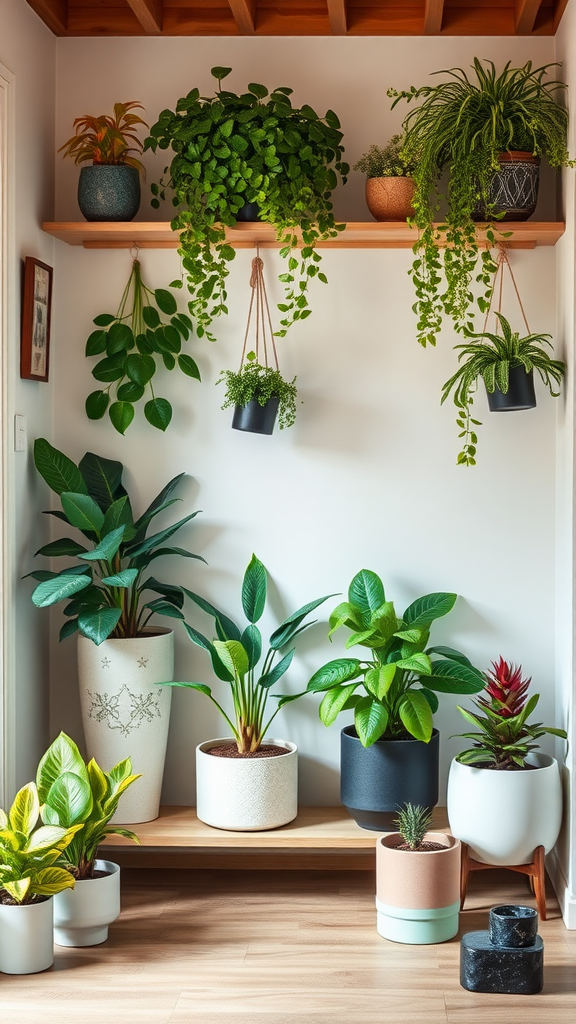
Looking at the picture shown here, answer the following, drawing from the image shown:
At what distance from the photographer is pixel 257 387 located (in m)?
3.07

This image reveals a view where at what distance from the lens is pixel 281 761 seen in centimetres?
298

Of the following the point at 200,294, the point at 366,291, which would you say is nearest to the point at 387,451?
the point at 366,291

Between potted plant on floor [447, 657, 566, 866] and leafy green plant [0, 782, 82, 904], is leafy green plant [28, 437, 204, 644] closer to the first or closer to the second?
leafy green plant [0, 782, 82, 904]

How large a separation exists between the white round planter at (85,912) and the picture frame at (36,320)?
4.82ft

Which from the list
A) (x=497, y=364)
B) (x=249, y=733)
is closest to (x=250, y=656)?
(x=249, y=733)

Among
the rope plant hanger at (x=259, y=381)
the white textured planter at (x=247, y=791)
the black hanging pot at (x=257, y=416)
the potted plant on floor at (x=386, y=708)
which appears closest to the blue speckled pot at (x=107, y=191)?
the rope plant hanger at (x=259, y=381)

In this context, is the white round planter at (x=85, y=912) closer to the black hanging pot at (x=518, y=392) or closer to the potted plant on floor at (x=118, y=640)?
the potted plant on floor at (x=118, y=640)

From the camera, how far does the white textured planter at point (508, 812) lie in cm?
277

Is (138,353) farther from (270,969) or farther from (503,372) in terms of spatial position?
(270,969)

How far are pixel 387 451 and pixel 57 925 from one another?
1.70 meters

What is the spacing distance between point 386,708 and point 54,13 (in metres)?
2.36

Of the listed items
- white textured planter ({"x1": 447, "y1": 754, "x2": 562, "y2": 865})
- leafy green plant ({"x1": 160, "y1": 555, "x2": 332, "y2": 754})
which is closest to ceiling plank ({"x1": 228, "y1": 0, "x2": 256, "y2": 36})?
leafy green plant ({"x1": 160, "y1": 555, "x2": 332, "y2": 754})

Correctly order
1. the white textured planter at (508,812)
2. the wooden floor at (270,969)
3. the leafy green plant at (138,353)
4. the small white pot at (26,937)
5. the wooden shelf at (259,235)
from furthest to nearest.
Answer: the leafy green plant at (138,353) → the wooden shelf at (259,235) → the white textured planter at (508,812) → the small white pot at (26,937) → the wooden floor at (270,969)

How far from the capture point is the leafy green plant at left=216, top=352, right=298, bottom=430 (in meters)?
3.06
